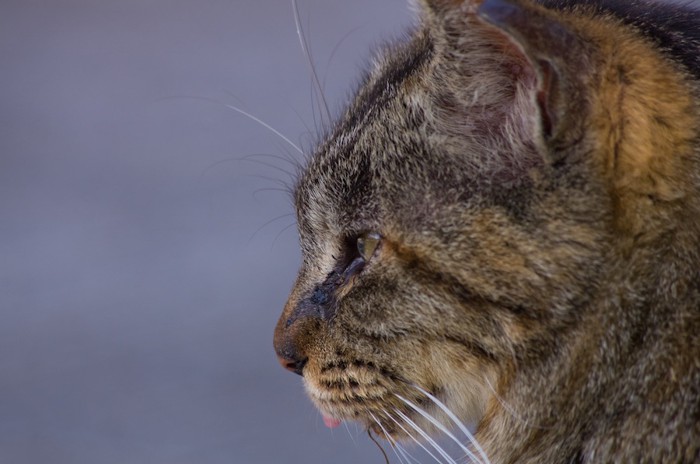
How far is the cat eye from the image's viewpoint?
116 centimetres

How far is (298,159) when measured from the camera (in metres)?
1.47

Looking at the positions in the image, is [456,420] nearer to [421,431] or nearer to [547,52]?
[421,431]

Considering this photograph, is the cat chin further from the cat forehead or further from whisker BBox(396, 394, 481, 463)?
the cat forehead

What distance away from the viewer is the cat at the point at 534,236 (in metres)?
0.99

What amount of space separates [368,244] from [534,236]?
9.6 inches

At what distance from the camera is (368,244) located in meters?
1.18

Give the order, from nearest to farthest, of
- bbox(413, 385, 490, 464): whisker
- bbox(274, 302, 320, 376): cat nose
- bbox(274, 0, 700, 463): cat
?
bbox(274, 0, 700, 463): cat
bbox(413, 385, 490, 464): whisker
bbox(274, 302, 320, 376): cat nose

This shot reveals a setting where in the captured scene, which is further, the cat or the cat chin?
the cat chin

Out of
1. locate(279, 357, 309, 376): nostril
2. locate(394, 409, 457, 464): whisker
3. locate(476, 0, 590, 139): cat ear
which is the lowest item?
locate(394, 409, 457, 464): whisker

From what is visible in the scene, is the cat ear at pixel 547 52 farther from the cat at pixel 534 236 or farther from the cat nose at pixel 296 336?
the cat nose at pixel 296 336

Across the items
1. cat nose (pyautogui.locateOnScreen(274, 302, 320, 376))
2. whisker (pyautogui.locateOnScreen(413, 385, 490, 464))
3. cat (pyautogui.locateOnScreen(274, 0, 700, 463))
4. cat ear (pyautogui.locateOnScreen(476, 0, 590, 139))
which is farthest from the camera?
cat nose (pyautogui.locateOnScreen(274, 302, 320, 376))

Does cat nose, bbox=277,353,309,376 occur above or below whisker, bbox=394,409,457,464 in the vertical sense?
above

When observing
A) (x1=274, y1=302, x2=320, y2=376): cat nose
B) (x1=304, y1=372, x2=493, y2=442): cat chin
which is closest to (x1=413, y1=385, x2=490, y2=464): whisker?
(x1=304, y1=372, x2=493, y2=442): cat chin

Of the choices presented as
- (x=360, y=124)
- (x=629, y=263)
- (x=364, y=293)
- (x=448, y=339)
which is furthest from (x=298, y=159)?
(x=629, y=263)
